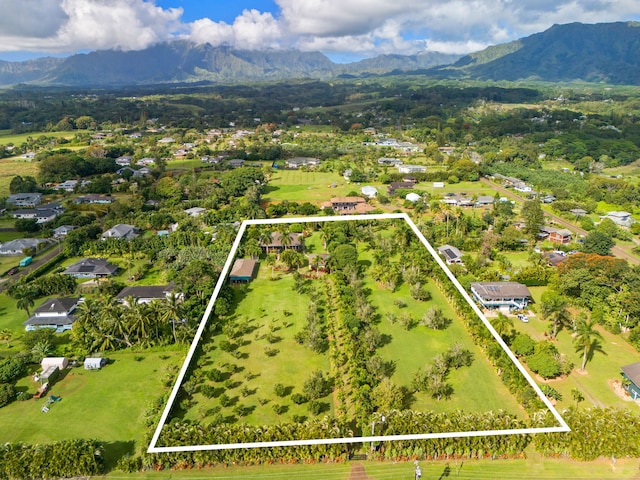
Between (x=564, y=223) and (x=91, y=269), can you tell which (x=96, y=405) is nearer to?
(x=91, y=269)

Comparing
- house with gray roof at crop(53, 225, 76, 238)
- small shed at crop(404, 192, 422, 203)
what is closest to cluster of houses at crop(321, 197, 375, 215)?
small shed at crop(404, 192, 422, 203)

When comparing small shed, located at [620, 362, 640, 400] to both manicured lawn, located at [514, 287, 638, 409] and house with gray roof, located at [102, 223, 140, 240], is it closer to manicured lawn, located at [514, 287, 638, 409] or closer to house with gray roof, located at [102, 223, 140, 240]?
manicured lawn, located at [514, 287, 638, 409]

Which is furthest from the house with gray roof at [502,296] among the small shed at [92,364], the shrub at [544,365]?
the small shed at [92,364]

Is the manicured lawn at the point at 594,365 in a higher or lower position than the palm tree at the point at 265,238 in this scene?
lower

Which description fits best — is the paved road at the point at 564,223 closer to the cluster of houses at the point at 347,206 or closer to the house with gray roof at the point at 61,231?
the cluster of houses at the point at 347,206

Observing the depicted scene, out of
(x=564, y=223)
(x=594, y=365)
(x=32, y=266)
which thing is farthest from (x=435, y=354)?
(x=32, y=266)

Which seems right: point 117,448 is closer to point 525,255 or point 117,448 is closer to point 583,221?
point 525,255
